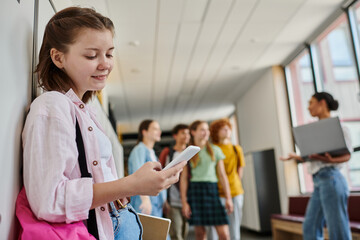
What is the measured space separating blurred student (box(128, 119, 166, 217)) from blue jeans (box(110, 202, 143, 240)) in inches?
70.0

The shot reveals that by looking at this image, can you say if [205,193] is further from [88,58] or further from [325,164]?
[88,58]

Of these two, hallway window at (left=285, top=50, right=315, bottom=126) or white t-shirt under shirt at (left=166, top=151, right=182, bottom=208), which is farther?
hallway window at (left=285, top=50, right=315, bottom=126)

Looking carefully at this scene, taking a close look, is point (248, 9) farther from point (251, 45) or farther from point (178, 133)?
point (178, 133)

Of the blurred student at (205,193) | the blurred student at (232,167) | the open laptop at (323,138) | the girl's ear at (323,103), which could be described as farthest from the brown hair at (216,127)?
the girl's ear at (323,103)

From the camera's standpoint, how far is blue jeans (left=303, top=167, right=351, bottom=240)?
97.3 inches

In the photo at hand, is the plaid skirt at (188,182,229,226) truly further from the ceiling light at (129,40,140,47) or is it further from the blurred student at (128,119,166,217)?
the ceiling light at (129,40,140,47)

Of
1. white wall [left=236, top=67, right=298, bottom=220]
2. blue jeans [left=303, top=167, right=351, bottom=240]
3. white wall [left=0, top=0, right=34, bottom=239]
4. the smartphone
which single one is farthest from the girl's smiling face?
white wall [left=236, top=67, right=298, bottom=220]

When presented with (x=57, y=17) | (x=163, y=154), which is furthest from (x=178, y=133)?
(x=57, y=17)

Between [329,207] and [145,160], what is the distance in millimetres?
1542

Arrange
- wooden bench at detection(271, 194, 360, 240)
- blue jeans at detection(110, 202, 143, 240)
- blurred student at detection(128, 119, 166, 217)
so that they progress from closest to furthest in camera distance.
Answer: blue jeans at detection(110, 202, 143, 240) < blurred student at detection(128, 119, 166, 217) < wooden bench at detection(271, 194, 360, 240)

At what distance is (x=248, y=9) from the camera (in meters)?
3.99

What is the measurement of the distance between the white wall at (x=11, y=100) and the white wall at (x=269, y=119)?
532 cm

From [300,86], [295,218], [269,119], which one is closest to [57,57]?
[295,218]

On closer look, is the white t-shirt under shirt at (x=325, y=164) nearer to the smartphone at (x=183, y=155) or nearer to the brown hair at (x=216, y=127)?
the brown hair at (x=216, y=127)
